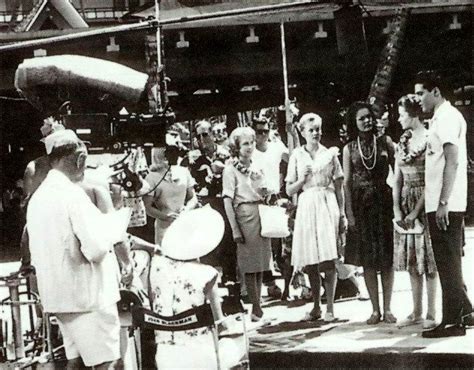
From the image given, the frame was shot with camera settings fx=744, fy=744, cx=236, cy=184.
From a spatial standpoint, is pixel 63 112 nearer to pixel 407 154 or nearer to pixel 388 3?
pixel 407 154

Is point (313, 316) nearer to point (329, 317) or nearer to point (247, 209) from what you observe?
point (329, 317)

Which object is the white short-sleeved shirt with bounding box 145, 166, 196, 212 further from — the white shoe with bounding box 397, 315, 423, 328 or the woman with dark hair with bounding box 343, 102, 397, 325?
the white shoe with bounding box 397, 315, 423, 328

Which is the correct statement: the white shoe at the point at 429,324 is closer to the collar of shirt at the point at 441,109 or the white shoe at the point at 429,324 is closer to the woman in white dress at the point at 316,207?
the woman in white dress at the point at 316,207

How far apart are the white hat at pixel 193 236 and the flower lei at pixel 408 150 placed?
1852 mm

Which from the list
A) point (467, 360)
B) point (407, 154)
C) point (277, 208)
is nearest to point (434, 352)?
point (467, 360)

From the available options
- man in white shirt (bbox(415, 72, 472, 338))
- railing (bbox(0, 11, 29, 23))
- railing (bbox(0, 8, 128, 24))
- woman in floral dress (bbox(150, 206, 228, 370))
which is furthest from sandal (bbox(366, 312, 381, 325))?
railing (bbox(0, 11, 29, 23))

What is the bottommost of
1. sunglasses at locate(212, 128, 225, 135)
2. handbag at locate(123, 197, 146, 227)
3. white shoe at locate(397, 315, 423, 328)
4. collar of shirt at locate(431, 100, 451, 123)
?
white shoe at locate(397, 315, 423, 328)

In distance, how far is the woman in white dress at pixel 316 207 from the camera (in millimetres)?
6105

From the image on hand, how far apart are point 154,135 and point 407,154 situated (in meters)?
1.90

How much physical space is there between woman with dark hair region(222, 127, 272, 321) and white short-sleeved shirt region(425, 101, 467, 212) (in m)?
1.71

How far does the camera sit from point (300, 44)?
35.0ft

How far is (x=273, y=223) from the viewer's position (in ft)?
20.8

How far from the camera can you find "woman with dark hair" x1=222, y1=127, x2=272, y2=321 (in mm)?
6332

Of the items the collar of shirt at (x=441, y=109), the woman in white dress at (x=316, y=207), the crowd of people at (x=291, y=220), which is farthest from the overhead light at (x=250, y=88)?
the collar of shirt at (x=441, y=109)
